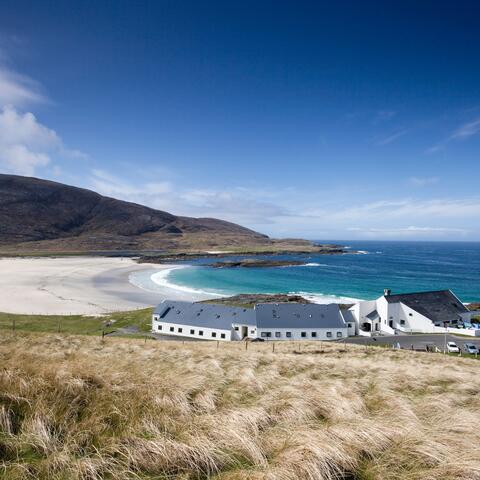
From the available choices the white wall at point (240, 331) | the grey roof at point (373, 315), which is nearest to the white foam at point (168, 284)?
the white wall at point (240, 331)

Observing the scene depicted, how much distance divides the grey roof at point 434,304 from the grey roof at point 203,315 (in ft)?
79.6

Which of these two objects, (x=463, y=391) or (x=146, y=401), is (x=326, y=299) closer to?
(x=463, y=391)

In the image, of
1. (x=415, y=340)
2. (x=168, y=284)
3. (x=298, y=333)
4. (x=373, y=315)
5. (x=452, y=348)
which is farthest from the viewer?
Answer: (x=168, y=284)

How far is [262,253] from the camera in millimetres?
192500

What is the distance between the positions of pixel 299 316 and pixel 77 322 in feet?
111

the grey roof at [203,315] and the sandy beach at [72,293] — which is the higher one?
the grey roof at [203,315]

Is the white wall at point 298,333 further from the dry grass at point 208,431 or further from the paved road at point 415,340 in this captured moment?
the dry grass at point 208,431

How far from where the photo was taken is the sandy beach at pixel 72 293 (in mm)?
61094

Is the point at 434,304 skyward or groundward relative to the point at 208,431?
groundward

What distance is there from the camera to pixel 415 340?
44.6 metres

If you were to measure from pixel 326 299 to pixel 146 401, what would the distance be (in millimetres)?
73234

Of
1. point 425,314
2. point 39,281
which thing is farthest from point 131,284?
point 425,314

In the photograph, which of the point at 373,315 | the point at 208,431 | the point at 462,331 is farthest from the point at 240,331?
the point at 208,431

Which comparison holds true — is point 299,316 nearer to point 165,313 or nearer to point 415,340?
point 415,340
